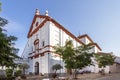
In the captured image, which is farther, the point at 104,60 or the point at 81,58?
the point at 104,60

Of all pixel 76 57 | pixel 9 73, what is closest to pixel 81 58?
pixel 76 57

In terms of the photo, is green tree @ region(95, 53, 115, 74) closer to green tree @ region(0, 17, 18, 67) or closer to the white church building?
the white church building

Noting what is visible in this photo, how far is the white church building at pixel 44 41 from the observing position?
38.7 meters

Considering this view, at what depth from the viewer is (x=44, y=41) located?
133 feet

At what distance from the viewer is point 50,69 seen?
1506 inches

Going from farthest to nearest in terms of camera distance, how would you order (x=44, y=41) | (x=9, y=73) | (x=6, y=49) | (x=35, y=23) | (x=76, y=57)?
(x=35, y=23) < (x=44, y=41) < (x=9, y=73) < (x=76, y=57) < (x=6, y=49)

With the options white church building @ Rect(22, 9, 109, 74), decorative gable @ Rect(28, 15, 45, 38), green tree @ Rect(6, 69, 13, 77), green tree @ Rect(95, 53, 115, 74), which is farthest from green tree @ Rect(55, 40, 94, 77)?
green tree @ Rect(95, 53, 115, 74)

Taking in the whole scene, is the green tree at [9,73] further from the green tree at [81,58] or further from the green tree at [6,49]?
the green tree at [6,49]

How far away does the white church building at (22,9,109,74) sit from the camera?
38719 mm

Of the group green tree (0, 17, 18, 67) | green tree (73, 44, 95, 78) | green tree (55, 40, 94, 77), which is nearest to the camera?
green tree (0, 17, 18, 67)

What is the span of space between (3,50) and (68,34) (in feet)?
101

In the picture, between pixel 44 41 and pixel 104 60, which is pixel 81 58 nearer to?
pixel 44 41

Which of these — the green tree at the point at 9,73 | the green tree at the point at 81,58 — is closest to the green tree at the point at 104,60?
the green tree at the point at 81,58

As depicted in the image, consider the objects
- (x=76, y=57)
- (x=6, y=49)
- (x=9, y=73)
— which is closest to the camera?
(x=6, y=49)
